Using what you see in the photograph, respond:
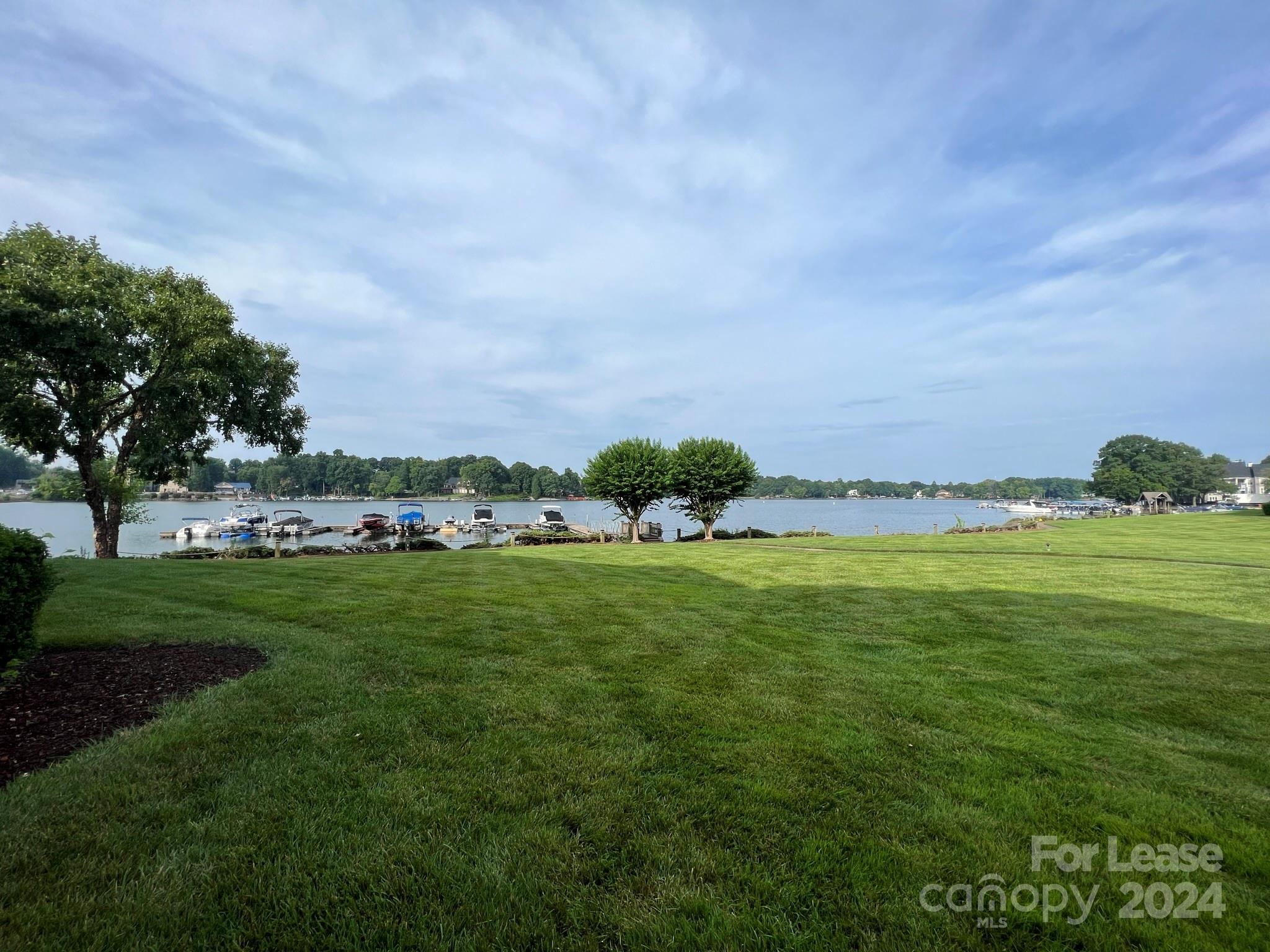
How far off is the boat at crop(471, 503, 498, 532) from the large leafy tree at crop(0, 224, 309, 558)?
30.8m

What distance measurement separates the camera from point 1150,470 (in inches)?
3748

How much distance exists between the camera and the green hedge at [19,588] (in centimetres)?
440

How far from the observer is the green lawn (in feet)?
7.65

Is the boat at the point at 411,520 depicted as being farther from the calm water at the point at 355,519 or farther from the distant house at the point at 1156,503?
the distant house at the point at 1156,503

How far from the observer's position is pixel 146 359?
59.6 feet

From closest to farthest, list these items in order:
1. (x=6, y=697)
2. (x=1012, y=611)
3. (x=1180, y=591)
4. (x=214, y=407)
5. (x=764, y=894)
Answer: (x=764, y=894), (x=6, y=697), (x=1012, y=611), (x=1180, y=591), (x=214, y=407)

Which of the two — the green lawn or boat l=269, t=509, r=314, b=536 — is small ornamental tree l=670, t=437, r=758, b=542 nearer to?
the green lawn

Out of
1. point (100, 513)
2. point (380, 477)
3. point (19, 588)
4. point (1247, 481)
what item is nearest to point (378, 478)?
point (380, 477)

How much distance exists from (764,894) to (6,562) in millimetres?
6306

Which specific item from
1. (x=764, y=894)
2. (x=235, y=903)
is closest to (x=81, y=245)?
(x=235, y=903)

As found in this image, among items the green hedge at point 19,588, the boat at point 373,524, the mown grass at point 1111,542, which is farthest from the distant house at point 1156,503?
the green hedge at point 19,588

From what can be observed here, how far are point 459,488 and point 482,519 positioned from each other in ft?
296

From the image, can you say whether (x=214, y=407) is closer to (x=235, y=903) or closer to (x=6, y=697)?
(x=6, y=697)

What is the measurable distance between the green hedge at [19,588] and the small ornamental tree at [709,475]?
28430mm
